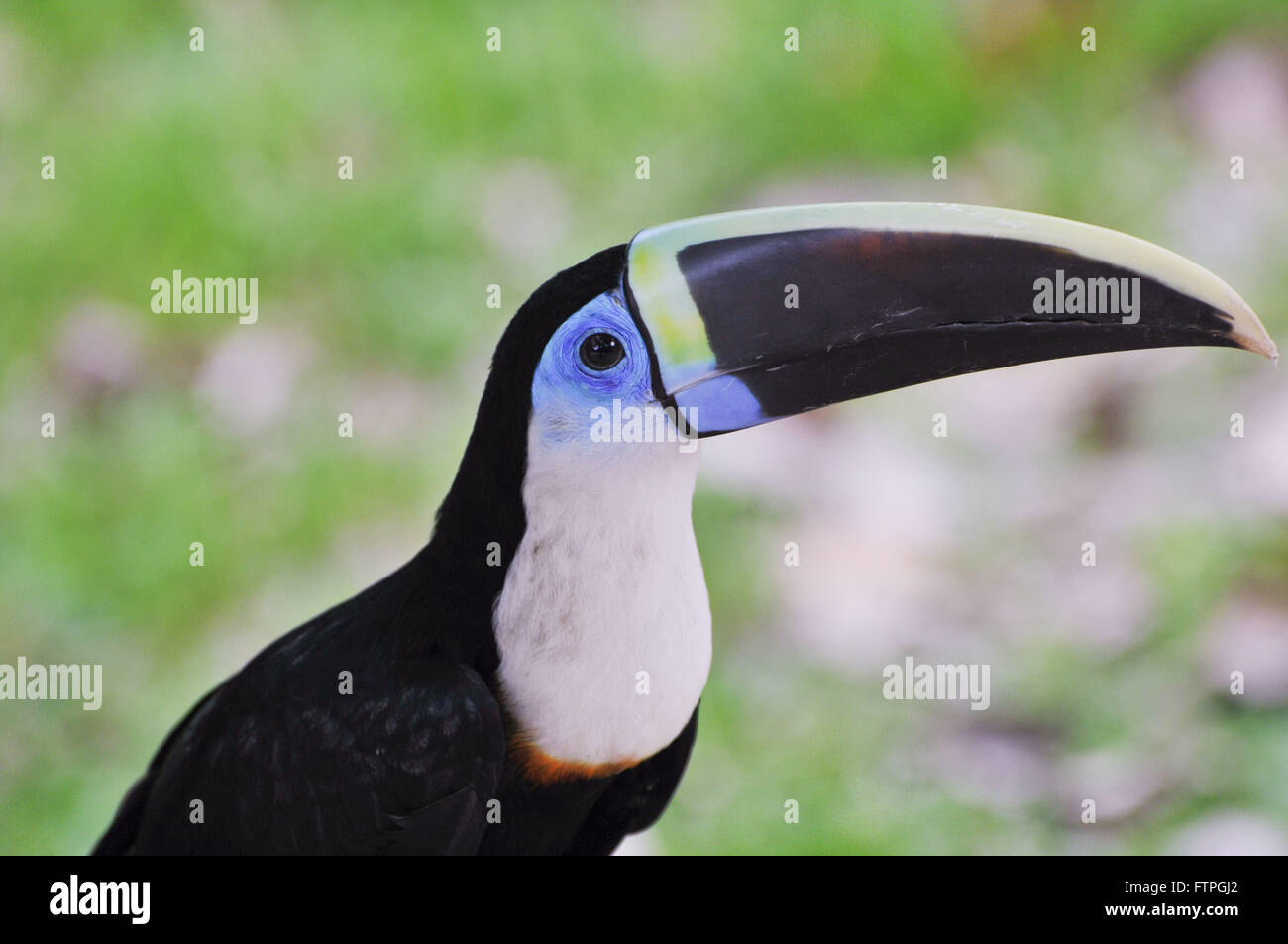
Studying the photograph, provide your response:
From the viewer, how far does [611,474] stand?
58.8 inches

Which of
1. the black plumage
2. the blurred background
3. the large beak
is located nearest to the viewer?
the large beak

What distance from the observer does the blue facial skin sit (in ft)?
4.84

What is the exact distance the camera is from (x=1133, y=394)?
123 inches

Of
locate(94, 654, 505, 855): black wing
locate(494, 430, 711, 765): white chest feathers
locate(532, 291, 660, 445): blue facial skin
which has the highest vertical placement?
locate(532, 291, 660, 445): blue facial skin

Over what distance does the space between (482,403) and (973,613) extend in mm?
1547

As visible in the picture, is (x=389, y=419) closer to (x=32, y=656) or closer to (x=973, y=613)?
(x=32, y=656)

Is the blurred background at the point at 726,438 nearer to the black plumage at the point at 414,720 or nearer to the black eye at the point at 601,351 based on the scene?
the black plumage at the point at 414,720

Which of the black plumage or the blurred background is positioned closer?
the black plumage

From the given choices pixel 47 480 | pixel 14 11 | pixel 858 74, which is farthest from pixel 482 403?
pixel 14 11

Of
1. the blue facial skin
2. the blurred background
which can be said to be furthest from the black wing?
the blurred background

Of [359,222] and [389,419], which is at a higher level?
[359,222]

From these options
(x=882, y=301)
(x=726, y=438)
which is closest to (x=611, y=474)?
(x=882, y=301)

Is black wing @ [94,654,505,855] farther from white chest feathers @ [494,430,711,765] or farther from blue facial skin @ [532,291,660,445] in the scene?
blue facial skin @ [532,291,660,445]

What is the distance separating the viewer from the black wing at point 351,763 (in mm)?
1527
